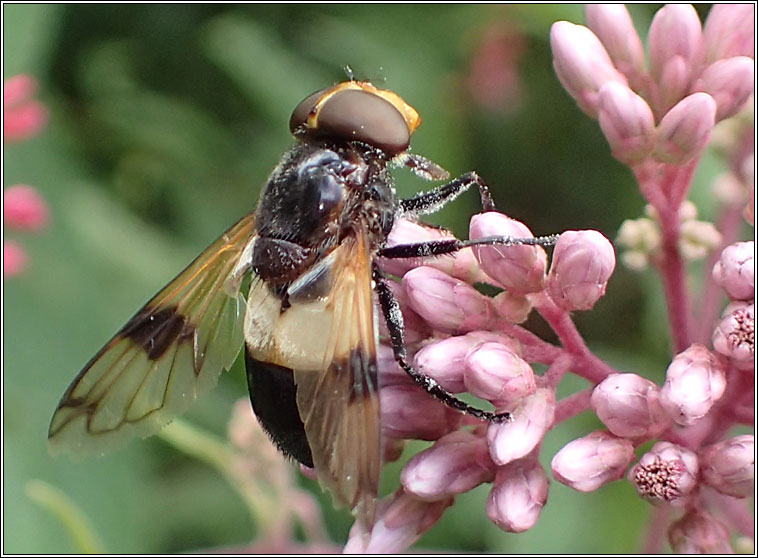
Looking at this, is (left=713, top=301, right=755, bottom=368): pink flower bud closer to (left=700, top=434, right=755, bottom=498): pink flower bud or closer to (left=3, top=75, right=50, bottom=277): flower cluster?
(left=700, top=434, right=755, bottom=498): pink flower bud

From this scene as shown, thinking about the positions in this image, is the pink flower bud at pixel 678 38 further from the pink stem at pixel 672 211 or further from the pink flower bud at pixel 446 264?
the pink flower bud at pixel 446 264

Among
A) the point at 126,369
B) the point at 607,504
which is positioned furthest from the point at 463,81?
the point at 126,369

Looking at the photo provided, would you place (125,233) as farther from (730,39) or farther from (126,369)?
(730,39)

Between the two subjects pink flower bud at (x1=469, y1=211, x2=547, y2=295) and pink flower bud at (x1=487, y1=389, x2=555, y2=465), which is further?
pink flower bud at (x1=469, y1=211, x2=547, y2=295)

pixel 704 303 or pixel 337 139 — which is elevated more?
pixel 337 139

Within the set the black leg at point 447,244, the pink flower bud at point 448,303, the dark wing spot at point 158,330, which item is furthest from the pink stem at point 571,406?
the dark wing spot at point 158,330

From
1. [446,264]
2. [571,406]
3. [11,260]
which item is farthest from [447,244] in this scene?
[11,260]

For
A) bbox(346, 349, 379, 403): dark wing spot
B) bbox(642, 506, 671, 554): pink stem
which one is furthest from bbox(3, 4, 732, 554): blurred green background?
bbox(346, 349, 379, 403): dark wing spot
